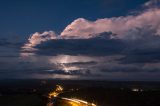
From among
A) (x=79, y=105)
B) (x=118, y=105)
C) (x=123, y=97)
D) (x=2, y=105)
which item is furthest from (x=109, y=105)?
(x=2, y=105)

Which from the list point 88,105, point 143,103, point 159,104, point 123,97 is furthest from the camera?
point 123,97

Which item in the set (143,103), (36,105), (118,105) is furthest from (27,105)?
(143,103)

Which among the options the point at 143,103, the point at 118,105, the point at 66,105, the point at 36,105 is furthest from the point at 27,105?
the point at 143,103

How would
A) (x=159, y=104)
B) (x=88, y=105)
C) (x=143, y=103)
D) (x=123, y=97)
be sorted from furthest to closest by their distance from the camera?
(x=123, y=97)
(x=143, y=103)
(x=159, y=104)
(x=88, y=105)

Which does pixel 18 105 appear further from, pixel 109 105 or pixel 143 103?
pixel 143 103

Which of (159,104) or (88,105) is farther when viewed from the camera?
(159,104)

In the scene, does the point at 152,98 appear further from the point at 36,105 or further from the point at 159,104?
the point at 36,105

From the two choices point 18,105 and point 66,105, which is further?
point 18,105
